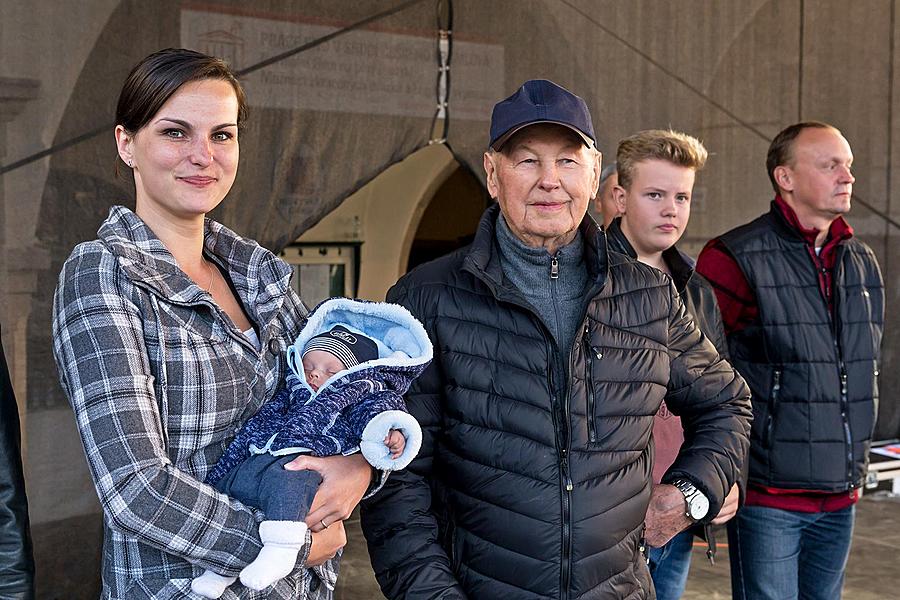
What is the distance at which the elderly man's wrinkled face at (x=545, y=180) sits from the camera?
6.14 feet

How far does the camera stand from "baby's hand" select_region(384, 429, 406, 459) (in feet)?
5.28

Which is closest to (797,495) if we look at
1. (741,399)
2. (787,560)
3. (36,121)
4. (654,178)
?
(787,560)

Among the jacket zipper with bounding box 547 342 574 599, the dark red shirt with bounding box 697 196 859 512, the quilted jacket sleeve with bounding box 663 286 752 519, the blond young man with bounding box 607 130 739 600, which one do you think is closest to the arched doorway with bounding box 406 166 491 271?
the dark red shirt with bounding box 697 196 859 512

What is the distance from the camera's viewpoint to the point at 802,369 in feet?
9.42

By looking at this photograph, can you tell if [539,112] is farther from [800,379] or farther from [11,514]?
[800,379]

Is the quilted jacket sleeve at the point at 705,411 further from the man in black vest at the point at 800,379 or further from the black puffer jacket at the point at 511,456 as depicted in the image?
the man in black vest at the point at 800,379

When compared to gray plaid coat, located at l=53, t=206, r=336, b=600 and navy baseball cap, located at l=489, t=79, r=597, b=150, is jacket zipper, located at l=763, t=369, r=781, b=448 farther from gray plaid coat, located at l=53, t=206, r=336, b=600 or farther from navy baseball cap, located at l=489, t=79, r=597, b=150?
gray plaid coat, located at l=53, t=206, r=336, b=600

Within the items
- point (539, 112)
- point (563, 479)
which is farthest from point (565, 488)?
point (539, 112)

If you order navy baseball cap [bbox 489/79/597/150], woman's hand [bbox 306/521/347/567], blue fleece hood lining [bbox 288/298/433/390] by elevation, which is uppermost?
navy baseball cap [bbox 489/79/597/150]

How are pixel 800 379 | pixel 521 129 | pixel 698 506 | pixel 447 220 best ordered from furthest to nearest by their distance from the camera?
pixel 447 220 < pixel 800 379 < pixel 698 506 < pixel 521 129

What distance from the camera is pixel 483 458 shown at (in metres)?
1.79

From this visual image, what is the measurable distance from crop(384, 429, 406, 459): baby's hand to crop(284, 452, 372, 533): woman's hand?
5 centimetres

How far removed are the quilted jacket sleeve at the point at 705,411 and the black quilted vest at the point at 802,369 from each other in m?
0.68

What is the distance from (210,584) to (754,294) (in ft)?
6.19
